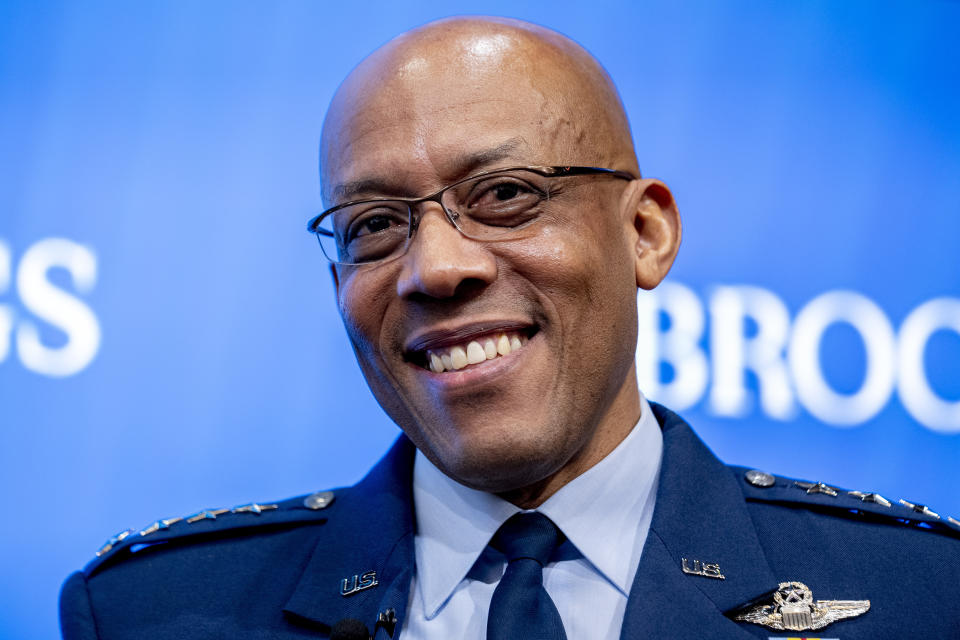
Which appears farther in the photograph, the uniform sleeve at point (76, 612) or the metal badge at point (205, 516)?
the metal badge at point (205, 516)

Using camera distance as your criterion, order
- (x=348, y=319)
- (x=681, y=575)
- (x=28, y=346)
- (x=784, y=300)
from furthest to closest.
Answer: (x=784, y=300), (x=28, y=346), (x=348, y=319), (x=681, y=575)

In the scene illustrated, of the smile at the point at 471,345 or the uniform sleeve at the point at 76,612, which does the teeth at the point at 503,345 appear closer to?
the smile at the point at 471,345

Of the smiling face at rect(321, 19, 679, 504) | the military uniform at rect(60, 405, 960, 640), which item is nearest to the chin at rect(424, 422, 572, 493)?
the smiling face at rect(321, 19, 679, 504)

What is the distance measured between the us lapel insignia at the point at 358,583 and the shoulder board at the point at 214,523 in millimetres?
284

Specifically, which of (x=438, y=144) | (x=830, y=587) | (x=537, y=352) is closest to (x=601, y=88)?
(x=438, y=144)

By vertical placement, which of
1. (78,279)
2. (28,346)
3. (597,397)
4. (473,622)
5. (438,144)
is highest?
(438,144)

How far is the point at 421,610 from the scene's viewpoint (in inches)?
69.7

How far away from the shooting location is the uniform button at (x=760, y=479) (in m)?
2.02

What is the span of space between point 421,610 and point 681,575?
0.50 metres

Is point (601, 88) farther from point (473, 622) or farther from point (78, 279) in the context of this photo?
point (78, 279)

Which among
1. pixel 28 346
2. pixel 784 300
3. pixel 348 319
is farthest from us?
pixel 784 300

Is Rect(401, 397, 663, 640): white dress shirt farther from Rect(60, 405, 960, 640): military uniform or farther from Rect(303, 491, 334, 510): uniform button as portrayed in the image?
Rect(303, 491, 334, 510): uniform button

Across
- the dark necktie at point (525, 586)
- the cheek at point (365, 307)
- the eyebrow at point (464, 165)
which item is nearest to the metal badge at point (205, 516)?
the cheek at point (365, 307)

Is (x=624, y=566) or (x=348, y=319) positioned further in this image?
(x=348, y=319)
